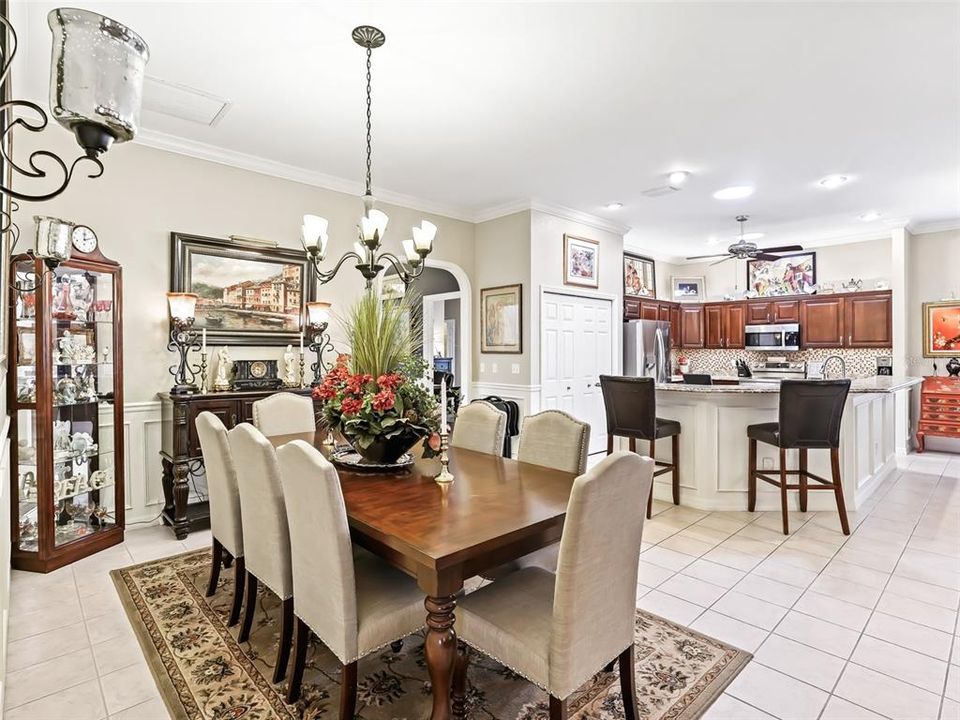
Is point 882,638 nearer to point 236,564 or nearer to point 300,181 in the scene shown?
point 236,564

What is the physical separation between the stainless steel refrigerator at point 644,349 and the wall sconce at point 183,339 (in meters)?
4.95

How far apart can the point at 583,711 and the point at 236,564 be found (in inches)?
63.9

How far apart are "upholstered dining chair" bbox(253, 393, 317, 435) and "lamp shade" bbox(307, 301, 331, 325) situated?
2.83ft

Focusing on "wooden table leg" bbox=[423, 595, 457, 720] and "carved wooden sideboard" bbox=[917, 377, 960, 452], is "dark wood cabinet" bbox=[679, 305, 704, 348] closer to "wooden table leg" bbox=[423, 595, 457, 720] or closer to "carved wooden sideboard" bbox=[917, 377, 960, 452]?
"carved wooden sideboard" bbox=[917, 377, 960, 452]

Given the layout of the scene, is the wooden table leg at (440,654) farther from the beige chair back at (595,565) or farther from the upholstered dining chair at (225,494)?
the upholstered dining chair at (225,494)

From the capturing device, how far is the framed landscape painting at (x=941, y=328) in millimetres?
5988

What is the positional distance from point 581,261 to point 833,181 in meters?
2.40

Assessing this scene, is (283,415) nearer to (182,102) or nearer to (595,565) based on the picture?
(182,102)

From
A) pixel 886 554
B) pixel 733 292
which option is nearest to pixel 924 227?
pixel 733 292

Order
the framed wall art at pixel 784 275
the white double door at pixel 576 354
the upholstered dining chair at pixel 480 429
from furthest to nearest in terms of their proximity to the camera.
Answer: the framed wall art at pixel 784 275 → the white double door at pixel 576 354 → the upholstered dining chair at pixel 480 429

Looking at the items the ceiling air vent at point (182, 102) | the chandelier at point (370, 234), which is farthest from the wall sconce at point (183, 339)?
the chandelier at point (370, 234)

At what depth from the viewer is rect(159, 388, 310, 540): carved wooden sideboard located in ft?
11.4

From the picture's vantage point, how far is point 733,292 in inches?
307

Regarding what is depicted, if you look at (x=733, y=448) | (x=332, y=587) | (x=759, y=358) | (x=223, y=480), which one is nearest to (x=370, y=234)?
(x=223, y=480)
